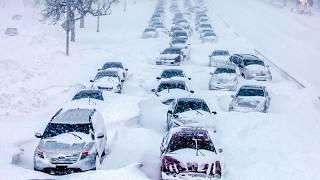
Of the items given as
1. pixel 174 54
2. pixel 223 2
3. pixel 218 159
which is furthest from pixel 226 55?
pixel 223 2

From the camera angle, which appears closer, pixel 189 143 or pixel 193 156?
pixel 193 156

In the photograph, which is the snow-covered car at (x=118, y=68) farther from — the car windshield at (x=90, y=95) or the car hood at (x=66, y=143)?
the car hood at (x=66, y=143)

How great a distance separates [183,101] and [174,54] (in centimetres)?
1630

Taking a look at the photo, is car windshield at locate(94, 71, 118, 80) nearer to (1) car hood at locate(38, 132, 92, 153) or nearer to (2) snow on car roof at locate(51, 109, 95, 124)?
(2) snow on car roof at locate(51, 109, 95, 124)

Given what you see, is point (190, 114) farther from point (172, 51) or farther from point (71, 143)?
point (172, 51)

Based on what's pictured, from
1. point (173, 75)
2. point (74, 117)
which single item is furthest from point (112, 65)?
point (74, 117)

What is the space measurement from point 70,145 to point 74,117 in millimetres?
1716

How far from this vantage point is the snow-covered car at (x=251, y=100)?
71.5 feet

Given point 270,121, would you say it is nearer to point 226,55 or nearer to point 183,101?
point 183,101

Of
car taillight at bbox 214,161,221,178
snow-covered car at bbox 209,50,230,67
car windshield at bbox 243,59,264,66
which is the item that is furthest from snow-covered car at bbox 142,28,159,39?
car taillight at bbox 214,161,221,178

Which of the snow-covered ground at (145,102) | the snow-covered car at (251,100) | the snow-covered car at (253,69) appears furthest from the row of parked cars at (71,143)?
the snow-covered car at (253,69)

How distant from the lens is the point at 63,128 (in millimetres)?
14305

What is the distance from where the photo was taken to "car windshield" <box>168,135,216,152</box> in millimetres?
13273

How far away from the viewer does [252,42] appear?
157ft
